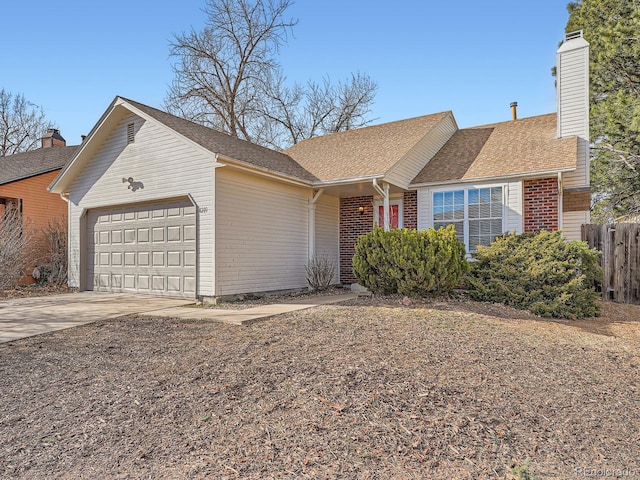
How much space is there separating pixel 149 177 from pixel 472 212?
320 inches

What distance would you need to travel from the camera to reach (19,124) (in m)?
26.7

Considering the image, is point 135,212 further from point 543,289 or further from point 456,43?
point 456,43

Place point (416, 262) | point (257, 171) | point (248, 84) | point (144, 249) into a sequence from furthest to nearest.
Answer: point (248, 84)
point (144, 249)
point (257, 171)
point (416, 262)

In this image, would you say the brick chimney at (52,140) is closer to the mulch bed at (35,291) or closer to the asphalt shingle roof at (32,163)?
the asphalt shingle roof at (32,163)

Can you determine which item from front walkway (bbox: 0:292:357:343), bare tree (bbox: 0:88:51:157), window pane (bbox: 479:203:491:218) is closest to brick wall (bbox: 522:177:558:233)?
window pane (bbox: 479:203:491:218)

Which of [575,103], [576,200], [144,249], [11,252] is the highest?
[575,103]

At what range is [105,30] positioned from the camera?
496 inches

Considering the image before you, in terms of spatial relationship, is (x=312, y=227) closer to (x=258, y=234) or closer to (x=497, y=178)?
(x=258, y=234)

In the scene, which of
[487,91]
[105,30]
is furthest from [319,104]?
[105,30]

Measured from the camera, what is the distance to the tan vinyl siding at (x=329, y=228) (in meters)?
11.9

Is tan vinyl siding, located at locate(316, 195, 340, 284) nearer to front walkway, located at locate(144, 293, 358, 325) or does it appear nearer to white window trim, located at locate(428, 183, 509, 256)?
white window trim, located at locate(428, 183, 509, 256)

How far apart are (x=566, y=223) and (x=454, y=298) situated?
4584 mm

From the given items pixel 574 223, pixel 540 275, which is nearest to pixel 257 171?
pixel 540 275

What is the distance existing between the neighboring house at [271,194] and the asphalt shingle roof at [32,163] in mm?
4572
